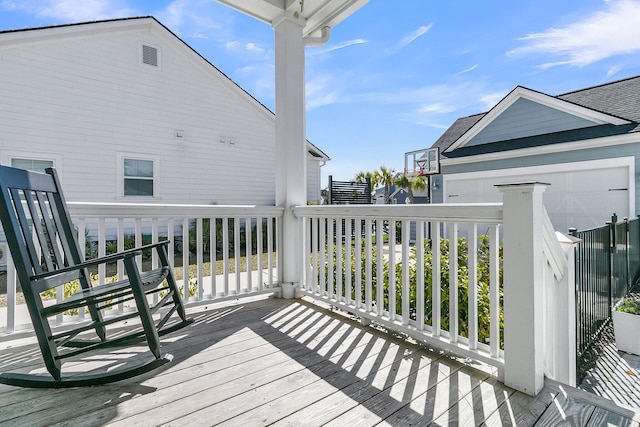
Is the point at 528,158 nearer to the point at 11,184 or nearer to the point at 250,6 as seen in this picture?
the point at 250,6

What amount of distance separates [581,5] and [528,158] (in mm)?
2592

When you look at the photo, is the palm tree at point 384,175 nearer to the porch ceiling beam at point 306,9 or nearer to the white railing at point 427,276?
the porch ceiling beam at point 306,9

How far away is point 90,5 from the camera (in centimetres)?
561

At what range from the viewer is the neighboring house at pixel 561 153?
17.9 ft

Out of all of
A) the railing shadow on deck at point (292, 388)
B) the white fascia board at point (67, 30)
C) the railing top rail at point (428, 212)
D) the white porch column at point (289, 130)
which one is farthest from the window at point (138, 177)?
the railing top rail at point (428, 212)

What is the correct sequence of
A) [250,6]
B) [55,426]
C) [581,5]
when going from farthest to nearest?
[581,5], [250,6], [55,426]

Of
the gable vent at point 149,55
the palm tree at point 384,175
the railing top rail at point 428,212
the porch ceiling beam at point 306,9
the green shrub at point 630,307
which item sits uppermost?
Result: the gable vent at point 149,55

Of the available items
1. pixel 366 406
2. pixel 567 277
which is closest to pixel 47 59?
pixel 366 406

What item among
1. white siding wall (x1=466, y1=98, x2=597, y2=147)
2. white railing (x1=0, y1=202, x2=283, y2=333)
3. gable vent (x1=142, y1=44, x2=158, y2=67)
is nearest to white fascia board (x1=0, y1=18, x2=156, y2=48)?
gable vent (x1=142, y1=44, x2=158, y2=67)

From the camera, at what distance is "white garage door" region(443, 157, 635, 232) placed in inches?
211

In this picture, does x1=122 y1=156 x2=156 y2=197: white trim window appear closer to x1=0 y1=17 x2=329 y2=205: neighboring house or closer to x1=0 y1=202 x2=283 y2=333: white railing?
x1=0 y1=17 x2=329 y2=205: neighboring house

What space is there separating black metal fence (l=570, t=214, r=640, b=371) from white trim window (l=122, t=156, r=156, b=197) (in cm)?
680

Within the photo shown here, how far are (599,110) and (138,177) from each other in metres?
8.94

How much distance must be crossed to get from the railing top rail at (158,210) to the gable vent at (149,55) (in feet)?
18.0
